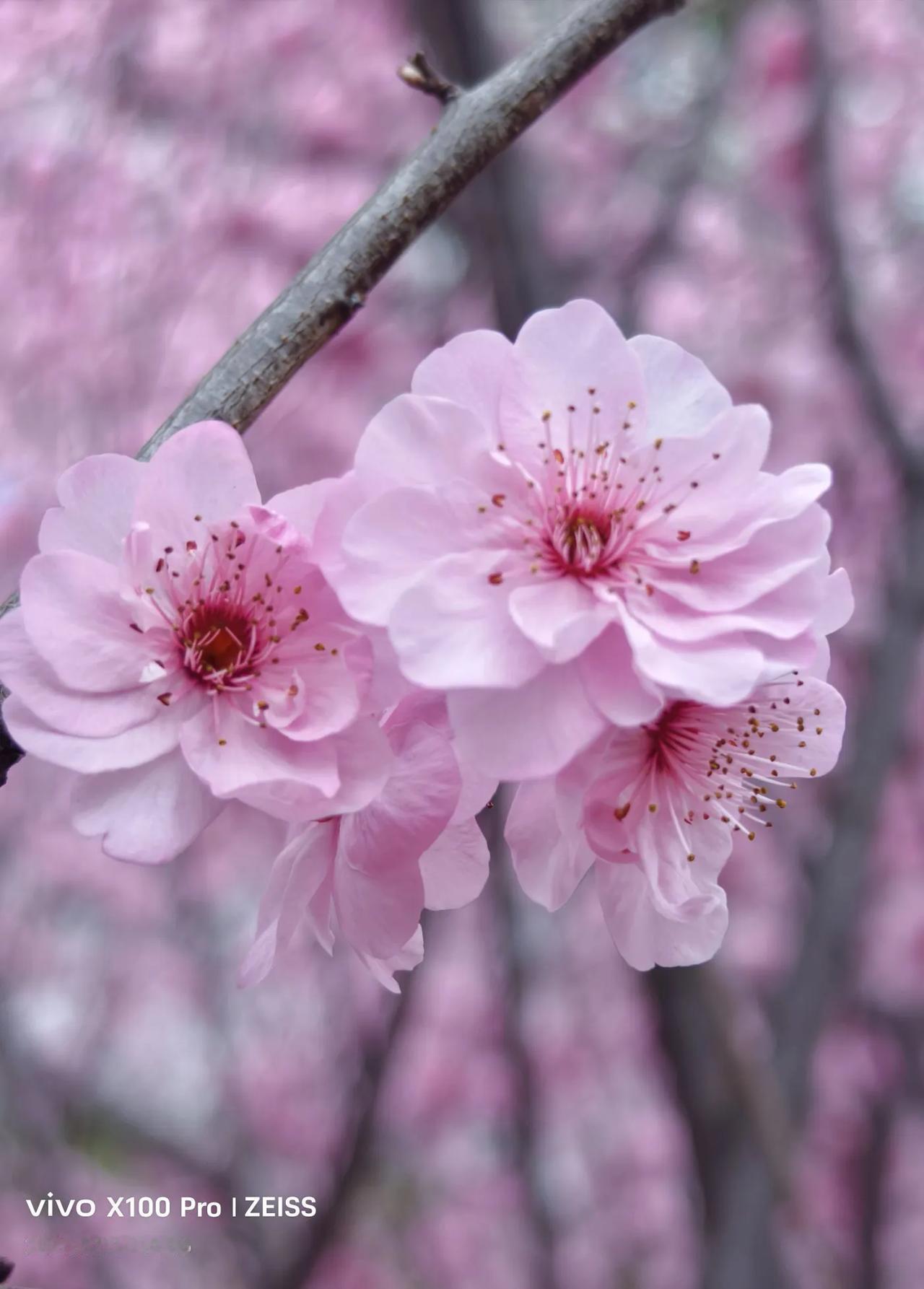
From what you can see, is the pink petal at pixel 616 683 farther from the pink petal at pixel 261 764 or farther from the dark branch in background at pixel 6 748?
the dark branch in background at pixel 6 748

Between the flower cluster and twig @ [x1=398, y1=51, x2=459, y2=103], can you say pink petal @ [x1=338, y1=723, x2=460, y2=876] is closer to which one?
the flower cluster

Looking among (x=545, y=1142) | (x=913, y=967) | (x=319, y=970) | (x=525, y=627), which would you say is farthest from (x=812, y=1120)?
(x=525, y=627)

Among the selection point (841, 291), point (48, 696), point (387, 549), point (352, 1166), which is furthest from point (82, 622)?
point (841, 291)

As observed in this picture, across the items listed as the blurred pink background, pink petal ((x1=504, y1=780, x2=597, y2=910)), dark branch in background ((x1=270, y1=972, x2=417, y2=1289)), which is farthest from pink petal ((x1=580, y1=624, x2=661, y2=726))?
dark branch in background ((x1=270, y1=972, x2=417, y2=1289))

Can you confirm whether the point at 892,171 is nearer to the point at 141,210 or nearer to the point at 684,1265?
the point at 141,210

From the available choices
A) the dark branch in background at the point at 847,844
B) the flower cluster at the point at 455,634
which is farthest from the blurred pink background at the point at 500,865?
the flower cluster at the point at 455,634

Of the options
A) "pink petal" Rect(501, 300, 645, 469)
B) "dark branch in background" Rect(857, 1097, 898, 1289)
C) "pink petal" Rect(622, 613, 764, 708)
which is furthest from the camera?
"dark branch in background" Rect(857, 1097, 898, 1289)

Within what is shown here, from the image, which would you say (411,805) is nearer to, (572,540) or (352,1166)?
(572,540)
